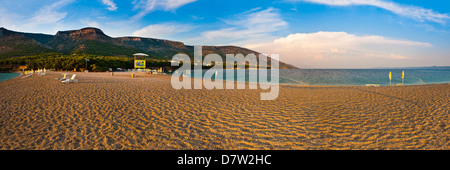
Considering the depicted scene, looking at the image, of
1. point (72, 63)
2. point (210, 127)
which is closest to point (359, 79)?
point (210, 127)

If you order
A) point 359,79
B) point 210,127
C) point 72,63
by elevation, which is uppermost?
point 72,63

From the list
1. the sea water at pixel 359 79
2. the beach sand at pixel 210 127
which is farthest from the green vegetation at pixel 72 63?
the beach sand at pixel 210 127

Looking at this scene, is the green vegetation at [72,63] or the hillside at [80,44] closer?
the green vegetation at [72,63]

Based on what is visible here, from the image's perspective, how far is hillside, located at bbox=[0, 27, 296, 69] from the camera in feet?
295

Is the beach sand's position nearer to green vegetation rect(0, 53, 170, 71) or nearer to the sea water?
the sea water

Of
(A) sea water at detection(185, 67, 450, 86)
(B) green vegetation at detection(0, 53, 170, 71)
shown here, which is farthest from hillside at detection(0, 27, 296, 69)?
(A) sea water at detection(185, 67, 450, 86)

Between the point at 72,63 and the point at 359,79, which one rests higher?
the point at 72,63

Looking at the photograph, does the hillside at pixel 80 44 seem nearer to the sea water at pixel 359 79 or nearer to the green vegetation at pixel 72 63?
the green vegetation at pixel 72 63

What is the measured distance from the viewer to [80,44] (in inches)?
4279

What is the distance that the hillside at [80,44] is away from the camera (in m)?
90.1

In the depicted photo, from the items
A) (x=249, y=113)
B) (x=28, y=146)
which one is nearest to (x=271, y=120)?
(x=249, y=113)

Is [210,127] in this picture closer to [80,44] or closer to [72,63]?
[72,63]
